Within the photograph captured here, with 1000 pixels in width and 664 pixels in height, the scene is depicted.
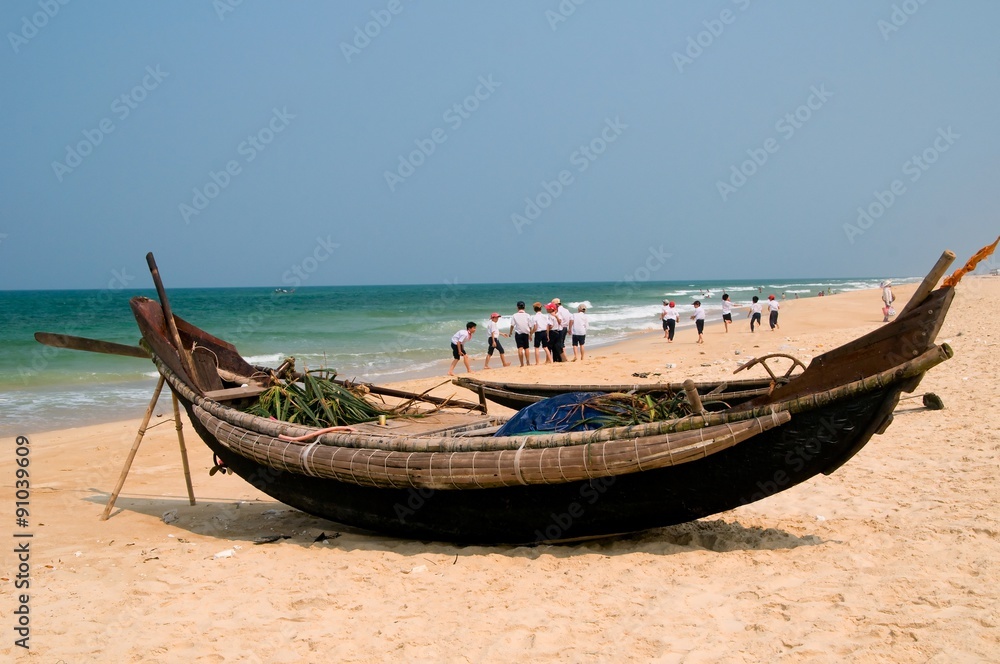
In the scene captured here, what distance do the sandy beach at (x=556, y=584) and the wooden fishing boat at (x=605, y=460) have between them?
0.26 meters

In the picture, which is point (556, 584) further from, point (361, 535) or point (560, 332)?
point (560, 332)

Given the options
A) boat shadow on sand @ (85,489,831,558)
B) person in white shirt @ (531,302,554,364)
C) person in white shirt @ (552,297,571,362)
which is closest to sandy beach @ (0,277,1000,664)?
boat shadow on sand @ (85,489,831,558)

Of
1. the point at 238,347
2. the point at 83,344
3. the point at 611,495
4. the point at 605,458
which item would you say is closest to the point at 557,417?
the point at 611,495

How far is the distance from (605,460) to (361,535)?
2282 mm

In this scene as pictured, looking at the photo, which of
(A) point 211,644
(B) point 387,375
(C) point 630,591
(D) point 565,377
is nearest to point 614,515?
(C) point 630,591

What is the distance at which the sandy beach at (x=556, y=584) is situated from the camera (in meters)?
3.67

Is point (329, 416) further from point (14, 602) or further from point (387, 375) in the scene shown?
point (387, 375)

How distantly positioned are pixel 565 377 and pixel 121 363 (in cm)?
1140

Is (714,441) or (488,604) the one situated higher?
(714,441)

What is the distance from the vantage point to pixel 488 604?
4.24 metres

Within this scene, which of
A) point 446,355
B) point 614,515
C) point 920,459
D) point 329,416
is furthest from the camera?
point 446,355

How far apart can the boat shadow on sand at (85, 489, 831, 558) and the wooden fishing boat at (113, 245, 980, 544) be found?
11 centimetres

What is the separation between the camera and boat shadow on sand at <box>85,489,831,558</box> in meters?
4.95

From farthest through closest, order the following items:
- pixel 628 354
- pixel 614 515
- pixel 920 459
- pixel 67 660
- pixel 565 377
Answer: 1. pixel 628 354
2. pixel 565 377
3. pixel 920 459
4. pixel 614 515
5. pixel 67 660
